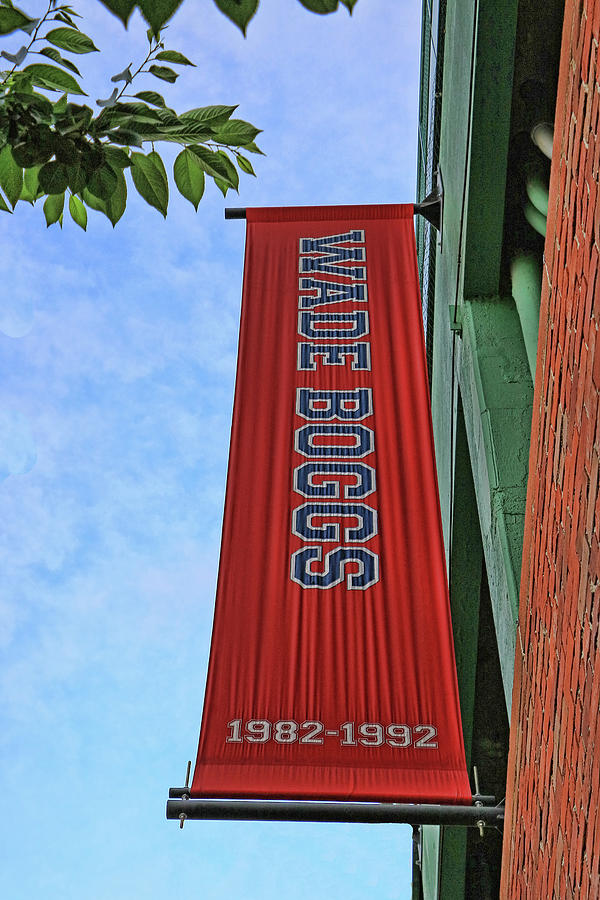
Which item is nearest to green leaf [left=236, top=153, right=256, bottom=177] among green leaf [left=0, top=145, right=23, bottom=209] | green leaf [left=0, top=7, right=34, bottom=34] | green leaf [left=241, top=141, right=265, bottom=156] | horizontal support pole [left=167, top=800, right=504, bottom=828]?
green leaf [left=241, top=141, right=265, bottom=156]

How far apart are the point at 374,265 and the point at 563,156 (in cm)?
470

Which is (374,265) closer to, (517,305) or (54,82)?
(517,305)

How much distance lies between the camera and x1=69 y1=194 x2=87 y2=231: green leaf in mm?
2572

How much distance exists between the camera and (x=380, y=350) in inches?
268

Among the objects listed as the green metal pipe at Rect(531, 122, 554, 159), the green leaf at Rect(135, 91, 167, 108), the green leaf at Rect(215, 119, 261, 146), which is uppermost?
the green metal pipe at Rect(531, 122, 554, 159)

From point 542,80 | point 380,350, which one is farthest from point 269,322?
point 542,80

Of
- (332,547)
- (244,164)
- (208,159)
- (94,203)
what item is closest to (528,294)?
(332,547)

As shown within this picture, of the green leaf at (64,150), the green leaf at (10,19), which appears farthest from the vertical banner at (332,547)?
the green leaf at (10,19)

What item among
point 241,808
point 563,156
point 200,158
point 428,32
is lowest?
point 241,808

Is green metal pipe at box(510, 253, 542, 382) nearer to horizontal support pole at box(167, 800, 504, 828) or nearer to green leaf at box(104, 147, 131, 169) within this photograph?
horizontal support pole at box(167, 800, 504, 828)

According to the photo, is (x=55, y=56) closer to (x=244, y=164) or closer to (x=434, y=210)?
(x=244, y=164)

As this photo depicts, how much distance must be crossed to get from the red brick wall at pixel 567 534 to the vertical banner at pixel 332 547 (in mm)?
1303

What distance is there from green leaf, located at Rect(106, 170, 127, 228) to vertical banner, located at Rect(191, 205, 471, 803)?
2814 mm

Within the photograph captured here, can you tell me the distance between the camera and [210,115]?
2205 millimetres
